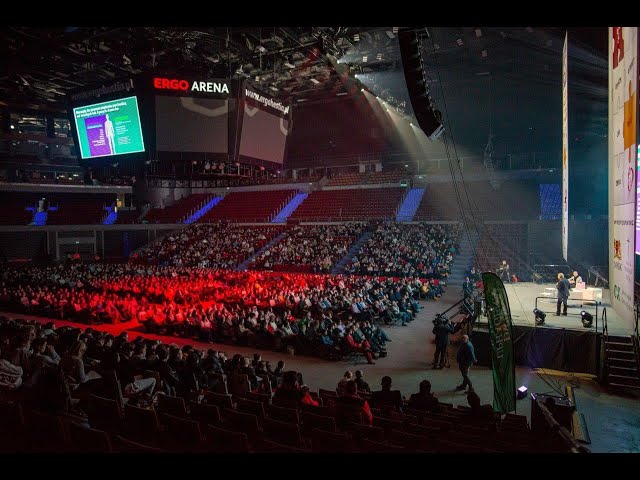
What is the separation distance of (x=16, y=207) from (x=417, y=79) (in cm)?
3437

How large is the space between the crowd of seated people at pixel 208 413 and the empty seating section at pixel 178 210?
32.2m

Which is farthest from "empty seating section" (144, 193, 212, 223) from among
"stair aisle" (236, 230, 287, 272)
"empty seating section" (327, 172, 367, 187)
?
"empty seating section" (327, 172, 367, 187)

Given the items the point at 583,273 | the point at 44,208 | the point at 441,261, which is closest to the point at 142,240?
the point at 44,208

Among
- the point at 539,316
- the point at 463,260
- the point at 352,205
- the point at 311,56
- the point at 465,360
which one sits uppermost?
the point at 311,56

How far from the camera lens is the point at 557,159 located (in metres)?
28.2

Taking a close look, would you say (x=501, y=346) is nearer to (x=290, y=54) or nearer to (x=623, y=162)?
(x=623, y=162)

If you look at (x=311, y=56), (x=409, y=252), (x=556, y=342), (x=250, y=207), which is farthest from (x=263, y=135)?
(x=250, y=207)

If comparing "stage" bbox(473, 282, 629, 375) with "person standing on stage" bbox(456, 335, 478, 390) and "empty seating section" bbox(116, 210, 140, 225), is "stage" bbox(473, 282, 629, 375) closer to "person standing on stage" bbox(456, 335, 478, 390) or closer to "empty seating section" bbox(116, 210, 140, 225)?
"person standing on stage" bbox(456, 335, 478, 390)

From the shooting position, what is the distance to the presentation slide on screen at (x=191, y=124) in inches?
500

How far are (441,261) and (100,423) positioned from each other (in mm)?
20228

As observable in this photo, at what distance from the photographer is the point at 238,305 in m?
15.4

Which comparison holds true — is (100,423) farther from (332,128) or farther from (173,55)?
(332,128)

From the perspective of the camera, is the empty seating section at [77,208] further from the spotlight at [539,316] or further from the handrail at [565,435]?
the handrail at [565,435]

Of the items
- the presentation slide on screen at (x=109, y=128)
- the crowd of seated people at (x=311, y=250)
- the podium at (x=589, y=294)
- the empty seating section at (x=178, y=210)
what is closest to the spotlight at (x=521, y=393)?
the podium at (x=589, y=294)
